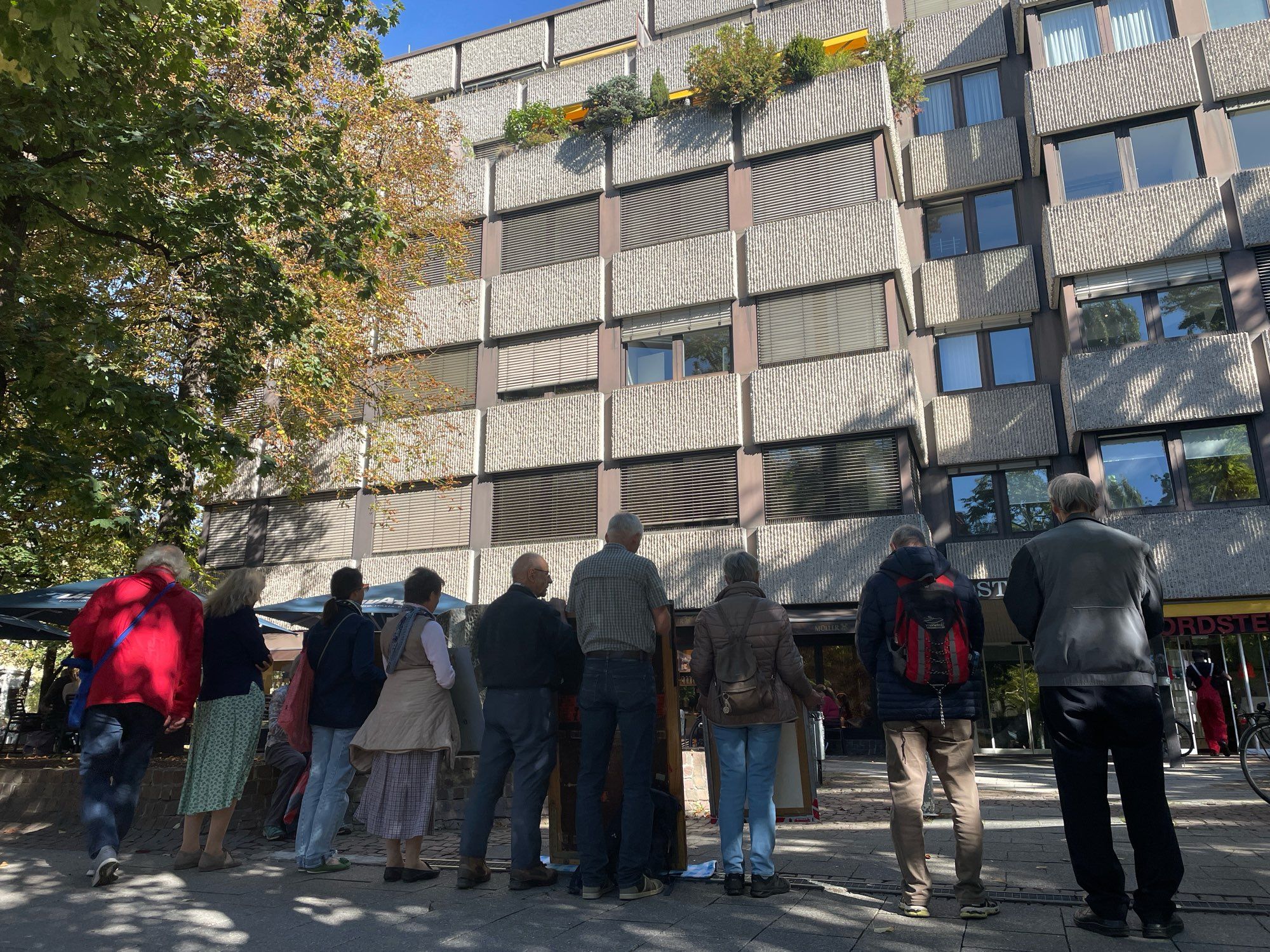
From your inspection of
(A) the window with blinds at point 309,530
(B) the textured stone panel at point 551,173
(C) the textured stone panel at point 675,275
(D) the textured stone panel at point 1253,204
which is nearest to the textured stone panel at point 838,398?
(C) the textured stone panel at point 675,275

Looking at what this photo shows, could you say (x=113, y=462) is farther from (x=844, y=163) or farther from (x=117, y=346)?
(x=844, y=163)

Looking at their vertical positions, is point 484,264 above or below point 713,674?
above

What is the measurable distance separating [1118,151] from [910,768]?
19.7 m

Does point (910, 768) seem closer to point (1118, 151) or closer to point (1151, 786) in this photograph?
point (1151, 786)

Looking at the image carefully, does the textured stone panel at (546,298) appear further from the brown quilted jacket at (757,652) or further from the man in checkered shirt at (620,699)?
the brown quilted jacket at (757,652)

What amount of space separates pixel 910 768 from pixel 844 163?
19411 mm

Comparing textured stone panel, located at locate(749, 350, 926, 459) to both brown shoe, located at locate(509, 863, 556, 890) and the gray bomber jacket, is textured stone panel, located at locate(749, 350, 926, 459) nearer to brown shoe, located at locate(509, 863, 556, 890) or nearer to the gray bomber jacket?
the gray bomber jacket

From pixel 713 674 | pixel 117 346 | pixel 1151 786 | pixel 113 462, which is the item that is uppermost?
pixel 117 346

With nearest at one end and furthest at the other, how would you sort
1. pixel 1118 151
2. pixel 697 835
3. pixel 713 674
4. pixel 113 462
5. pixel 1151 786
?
pixel 1151 786 → pixel 713 674 → pixel 697 835 → pixel 113 462 → pixel 1118 151

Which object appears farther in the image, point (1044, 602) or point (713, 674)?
point (713, 674)

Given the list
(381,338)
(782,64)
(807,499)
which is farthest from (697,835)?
(782,64)

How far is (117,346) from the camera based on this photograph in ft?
30.5

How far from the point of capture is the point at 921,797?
4555mm

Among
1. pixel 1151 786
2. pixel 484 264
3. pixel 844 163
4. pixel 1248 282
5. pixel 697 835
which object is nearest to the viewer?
pixel 1151 786
